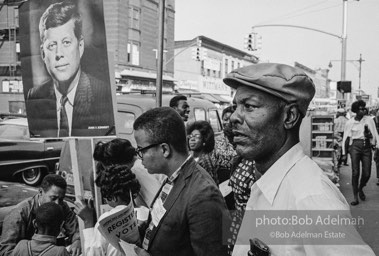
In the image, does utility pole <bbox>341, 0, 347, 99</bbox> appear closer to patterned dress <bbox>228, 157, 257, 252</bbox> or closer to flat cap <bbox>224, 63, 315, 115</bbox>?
patterned dress <bbox>228, 157, 257, 252</bbox>

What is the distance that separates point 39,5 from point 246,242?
3.36 meters

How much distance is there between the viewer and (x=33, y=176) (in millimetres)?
11141

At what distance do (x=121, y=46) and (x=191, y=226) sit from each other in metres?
27.4

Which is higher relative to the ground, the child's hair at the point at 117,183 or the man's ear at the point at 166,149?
the man's ear at the point at 166,149

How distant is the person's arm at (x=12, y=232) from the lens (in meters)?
3.54

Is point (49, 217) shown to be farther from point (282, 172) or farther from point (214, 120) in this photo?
point (214, 120)

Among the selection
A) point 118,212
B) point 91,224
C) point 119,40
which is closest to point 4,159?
point 91,224

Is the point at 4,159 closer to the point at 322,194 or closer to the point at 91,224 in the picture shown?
the point at 91,224

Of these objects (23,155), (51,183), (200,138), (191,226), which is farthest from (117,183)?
(23,155)

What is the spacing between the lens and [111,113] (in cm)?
365

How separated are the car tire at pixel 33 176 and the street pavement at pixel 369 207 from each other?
7.72 meters

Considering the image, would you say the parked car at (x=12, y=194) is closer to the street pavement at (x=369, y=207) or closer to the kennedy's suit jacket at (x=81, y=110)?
the kennedy's suit jacket at (x=81, y=110)

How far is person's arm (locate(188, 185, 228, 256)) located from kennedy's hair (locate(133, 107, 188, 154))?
35 cm

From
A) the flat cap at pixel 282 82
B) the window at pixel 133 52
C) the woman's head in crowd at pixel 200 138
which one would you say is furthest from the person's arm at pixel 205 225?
the window at pixel 133 52
